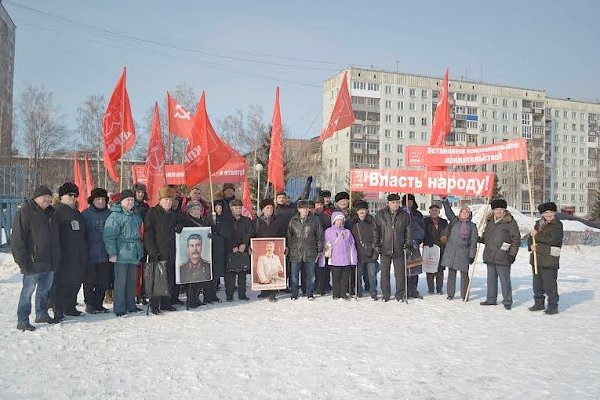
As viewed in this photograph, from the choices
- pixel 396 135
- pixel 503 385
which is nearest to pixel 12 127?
pixel 503 385

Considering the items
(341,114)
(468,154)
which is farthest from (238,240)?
(468,154)

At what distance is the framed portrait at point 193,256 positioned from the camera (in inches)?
313

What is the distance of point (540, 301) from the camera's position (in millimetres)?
8414

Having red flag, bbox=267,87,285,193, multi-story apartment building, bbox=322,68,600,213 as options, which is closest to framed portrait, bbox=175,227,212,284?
red flag, bbox=267,87,285,193

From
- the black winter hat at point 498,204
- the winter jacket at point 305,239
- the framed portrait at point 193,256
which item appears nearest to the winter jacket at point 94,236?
the framed portrait at point 193,256

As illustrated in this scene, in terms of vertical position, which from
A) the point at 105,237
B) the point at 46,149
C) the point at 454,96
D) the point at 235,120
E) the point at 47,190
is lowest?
the point at 105,237

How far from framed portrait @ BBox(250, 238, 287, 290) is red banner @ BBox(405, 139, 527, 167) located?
3510 mm

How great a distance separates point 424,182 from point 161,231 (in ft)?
17.3

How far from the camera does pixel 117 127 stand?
1037 cm

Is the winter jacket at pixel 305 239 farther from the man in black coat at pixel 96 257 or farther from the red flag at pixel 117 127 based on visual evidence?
the red flag at pixel 117 127

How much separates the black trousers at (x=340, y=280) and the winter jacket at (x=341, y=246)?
0.52ft

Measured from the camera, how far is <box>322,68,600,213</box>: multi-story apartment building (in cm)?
6450

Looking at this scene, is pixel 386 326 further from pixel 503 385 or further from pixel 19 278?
pixel 19 278

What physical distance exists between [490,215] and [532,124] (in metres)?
75.3
